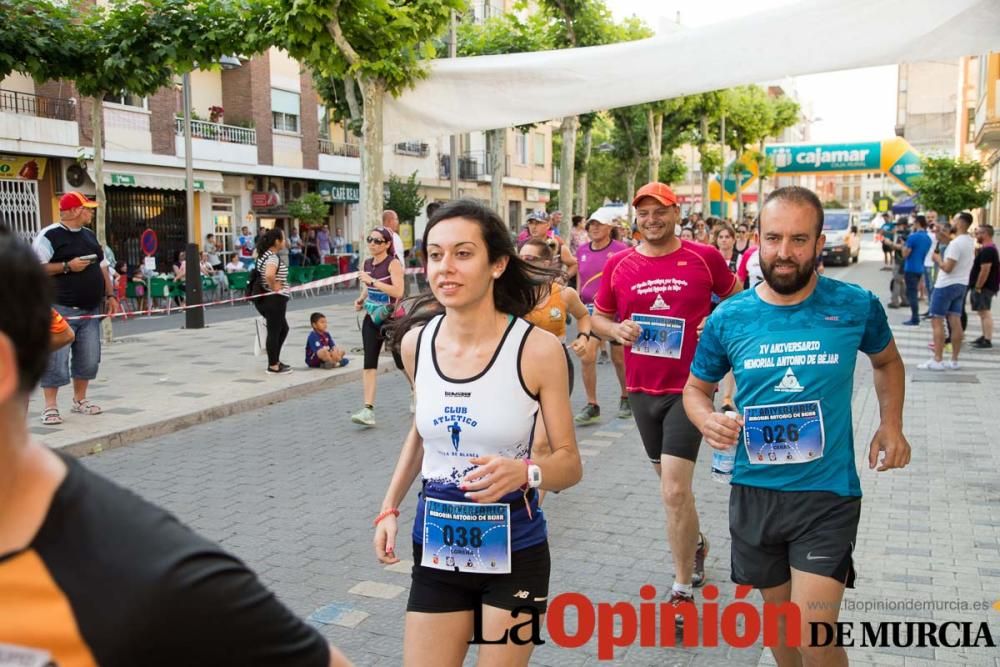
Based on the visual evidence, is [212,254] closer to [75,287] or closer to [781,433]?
[75,287]

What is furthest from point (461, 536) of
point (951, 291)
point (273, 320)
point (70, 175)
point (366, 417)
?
point (70, 175)

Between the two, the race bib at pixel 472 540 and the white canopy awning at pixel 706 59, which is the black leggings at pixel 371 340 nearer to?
the white canopy awning at pixel 706 59

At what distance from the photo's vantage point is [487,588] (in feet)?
8.78

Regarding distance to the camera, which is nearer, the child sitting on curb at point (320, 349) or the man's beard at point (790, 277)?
the man's beard at point (790, 277)

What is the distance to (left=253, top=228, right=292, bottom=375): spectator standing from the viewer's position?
1088 centimetres

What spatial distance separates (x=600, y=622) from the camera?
4168mm

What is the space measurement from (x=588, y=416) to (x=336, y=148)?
28.6 meters

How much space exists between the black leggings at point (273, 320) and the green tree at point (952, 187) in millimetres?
21981

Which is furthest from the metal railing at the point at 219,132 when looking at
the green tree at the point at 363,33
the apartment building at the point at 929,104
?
the apartment building at the point at 929,104

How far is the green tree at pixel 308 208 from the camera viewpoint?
2970cm

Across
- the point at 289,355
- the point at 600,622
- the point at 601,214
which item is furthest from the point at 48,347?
the point at 289,355

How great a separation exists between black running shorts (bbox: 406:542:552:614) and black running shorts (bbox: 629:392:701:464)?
180cm
